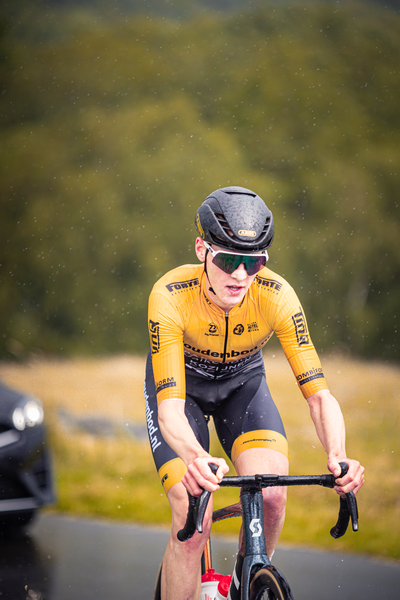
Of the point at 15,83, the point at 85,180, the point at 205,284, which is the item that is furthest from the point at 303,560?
the point at 15,83

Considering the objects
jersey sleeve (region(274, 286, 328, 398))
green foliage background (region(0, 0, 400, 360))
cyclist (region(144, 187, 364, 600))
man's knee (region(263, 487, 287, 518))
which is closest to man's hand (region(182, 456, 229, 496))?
cyclist (region(144, 187, 364, 600))

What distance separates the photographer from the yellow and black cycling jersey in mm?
2336

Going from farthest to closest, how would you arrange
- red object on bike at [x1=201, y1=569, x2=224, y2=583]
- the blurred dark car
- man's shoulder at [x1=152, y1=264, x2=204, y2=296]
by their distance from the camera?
the blurred dark car, red object on bike at [x1=201, y1=569, x2=224, y2=583], man's shoulder at [x1=152, y1=264, x2=204, y2=296]

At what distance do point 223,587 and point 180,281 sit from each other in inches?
55.5

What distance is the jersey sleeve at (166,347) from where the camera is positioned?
2.28 meters

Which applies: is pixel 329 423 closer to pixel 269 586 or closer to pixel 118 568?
pixel 269 586

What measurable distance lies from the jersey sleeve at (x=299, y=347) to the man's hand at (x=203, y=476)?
71 cm

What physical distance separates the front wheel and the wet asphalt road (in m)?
1.87

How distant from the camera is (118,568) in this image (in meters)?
4.01

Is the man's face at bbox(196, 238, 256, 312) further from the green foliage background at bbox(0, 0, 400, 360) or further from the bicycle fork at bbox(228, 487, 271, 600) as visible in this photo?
the green foliage background at bbox(0, 0, 400, 360)

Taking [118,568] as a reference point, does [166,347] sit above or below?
above

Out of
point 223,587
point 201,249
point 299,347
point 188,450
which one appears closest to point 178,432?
point 188,450

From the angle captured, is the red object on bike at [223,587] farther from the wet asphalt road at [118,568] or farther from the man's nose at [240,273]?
the man's nose at [240,273]

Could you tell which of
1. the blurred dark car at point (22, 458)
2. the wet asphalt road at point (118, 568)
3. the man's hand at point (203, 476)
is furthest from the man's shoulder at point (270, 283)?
the blurred dark car at point (22, 458)
